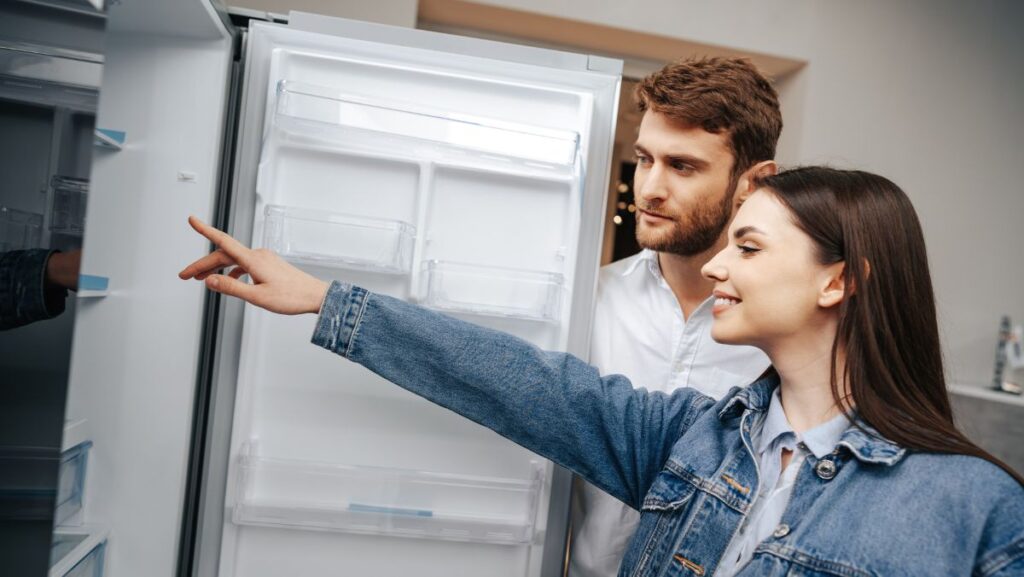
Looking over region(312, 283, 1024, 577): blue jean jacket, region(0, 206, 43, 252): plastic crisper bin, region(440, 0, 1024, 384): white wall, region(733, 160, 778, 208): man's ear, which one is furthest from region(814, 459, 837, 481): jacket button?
region(440, 0, 1024, 384): white wall

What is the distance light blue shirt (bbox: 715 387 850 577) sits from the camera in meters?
1.00

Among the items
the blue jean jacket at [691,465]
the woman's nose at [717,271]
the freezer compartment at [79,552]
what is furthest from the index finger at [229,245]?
the woman's nose at [717,271]

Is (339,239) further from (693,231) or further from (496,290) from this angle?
(693,231)

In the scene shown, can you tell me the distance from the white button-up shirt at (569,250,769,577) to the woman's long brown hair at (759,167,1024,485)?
14.0 inches

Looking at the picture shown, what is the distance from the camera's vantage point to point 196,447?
1345mm

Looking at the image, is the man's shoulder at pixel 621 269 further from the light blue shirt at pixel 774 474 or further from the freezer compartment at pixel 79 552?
the freezer compartment at pixel 79 552

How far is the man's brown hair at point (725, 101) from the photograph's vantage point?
1372 millimetres

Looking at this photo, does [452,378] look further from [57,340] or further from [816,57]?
[816,57]

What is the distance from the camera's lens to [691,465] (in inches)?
42.6

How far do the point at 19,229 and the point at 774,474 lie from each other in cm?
99

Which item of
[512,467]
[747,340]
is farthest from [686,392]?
[512,467]

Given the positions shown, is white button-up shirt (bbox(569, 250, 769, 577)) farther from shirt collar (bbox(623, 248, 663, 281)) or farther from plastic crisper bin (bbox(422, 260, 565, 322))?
plastic crisper bin (bbox(422, 260, 565, 322))

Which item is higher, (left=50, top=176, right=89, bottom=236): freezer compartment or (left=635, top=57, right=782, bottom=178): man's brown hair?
(left=635, top=57, right=782, bottom=178): man's brown hair

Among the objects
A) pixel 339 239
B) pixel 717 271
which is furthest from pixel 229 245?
pixel 717 271
